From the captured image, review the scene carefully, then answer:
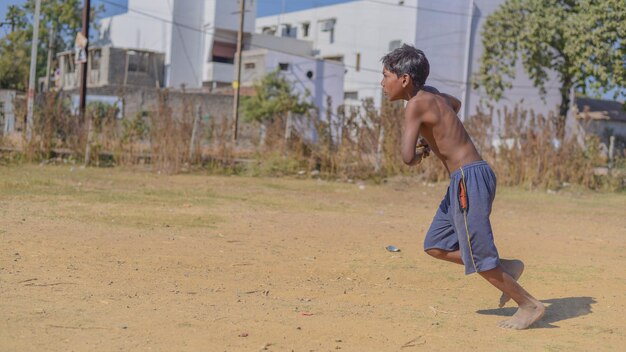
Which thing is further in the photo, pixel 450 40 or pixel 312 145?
pixel 450 40

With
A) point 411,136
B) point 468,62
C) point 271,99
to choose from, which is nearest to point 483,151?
point 411,136

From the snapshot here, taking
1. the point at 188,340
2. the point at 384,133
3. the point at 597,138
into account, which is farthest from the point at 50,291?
the point at 597,138

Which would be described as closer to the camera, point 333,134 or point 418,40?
point 333,134

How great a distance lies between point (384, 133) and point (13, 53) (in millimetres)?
33017

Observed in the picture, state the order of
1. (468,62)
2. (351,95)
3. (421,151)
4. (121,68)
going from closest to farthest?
(421,151) → (468,62) → (121,68) → (351,95)

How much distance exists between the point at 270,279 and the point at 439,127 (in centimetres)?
181

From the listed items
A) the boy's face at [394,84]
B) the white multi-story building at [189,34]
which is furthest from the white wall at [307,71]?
the boy's face at [394,84]

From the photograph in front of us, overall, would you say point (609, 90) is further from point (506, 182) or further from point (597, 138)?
point (506, 182)

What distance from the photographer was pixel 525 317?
14.2ft

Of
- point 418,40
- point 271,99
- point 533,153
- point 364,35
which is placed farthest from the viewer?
point 364,35

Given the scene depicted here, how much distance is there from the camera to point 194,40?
44.6 meters

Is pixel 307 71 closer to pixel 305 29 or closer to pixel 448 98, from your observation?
pixel 305 29

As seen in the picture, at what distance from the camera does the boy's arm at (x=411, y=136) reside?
4137 mm

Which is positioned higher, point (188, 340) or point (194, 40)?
point (194, 40)
